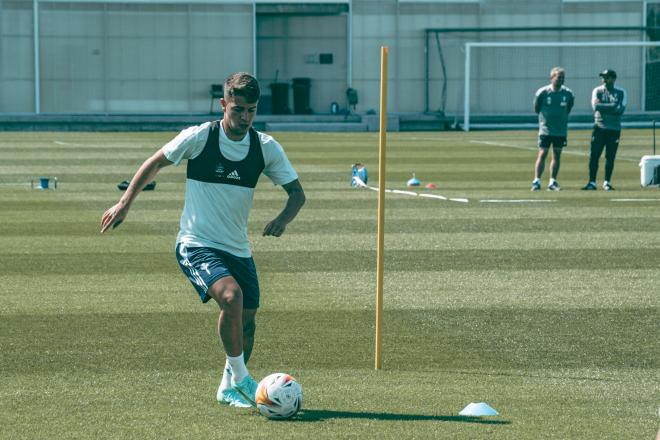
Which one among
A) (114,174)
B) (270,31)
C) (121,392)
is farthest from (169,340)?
(270,31)

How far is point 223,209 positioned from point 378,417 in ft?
4.94

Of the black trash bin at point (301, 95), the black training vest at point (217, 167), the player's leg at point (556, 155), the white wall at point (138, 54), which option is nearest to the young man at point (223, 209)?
the black training vest at point (217, 167)

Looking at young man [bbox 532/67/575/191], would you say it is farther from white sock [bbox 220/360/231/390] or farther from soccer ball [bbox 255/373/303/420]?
soccer ball [bbox 255/373/303/420]

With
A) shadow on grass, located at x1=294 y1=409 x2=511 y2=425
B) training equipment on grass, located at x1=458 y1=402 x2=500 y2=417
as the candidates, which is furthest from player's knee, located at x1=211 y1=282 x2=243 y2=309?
training equipment on grass, located at x1=458 y1=402 x2=500 y2=417

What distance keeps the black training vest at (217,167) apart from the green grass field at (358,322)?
4.38 ft

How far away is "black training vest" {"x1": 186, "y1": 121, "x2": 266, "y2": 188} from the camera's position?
773 centimetres

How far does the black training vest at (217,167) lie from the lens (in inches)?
305

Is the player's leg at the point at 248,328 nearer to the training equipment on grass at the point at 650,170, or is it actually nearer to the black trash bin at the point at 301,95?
the training equipment on grass at the point at 650,170

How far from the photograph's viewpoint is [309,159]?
3222 centimetres

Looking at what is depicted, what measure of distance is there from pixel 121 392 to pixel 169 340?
5.75 feet

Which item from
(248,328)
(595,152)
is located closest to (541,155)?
(595,152)

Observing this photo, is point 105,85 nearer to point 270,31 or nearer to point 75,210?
point 270,31

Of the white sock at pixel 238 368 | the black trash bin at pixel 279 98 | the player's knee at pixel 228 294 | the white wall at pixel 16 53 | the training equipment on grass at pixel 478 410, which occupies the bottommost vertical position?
the training equipment on grass at pixel 478 410

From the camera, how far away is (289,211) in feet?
26.1
